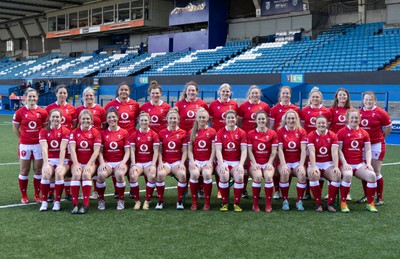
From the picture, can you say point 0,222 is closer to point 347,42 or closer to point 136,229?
point 136,229

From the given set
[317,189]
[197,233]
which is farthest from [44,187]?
[317,189]

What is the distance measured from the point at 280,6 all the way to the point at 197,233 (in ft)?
74.9

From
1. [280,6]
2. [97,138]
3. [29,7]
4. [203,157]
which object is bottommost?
[203,157]

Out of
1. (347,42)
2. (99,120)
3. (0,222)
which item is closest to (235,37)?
(347,42)

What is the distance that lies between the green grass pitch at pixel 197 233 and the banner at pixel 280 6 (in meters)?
20.0

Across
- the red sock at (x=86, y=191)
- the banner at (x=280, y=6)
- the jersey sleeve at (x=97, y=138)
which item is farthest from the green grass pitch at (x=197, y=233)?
the banner at (x=280, y=6)

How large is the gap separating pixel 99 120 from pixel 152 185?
1386 millimetres

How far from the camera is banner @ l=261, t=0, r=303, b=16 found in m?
25.3

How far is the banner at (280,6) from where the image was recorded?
83.0ft

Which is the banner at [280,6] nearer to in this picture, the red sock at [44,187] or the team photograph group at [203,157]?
the team photograph group at [203,157]

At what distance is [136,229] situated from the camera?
5.34 meters

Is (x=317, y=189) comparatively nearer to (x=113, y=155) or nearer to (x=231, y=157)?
(x=231, y=157)

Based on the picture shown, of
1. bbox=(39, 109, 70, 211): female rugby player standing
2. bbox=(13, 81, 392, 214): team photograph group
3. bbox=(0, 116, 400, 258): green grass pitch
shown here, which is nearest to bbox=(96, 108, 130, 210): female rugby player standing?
bbox=(13, 81, 392, 214): team photograph group

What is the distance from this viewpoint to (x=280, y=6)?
2617 cm
